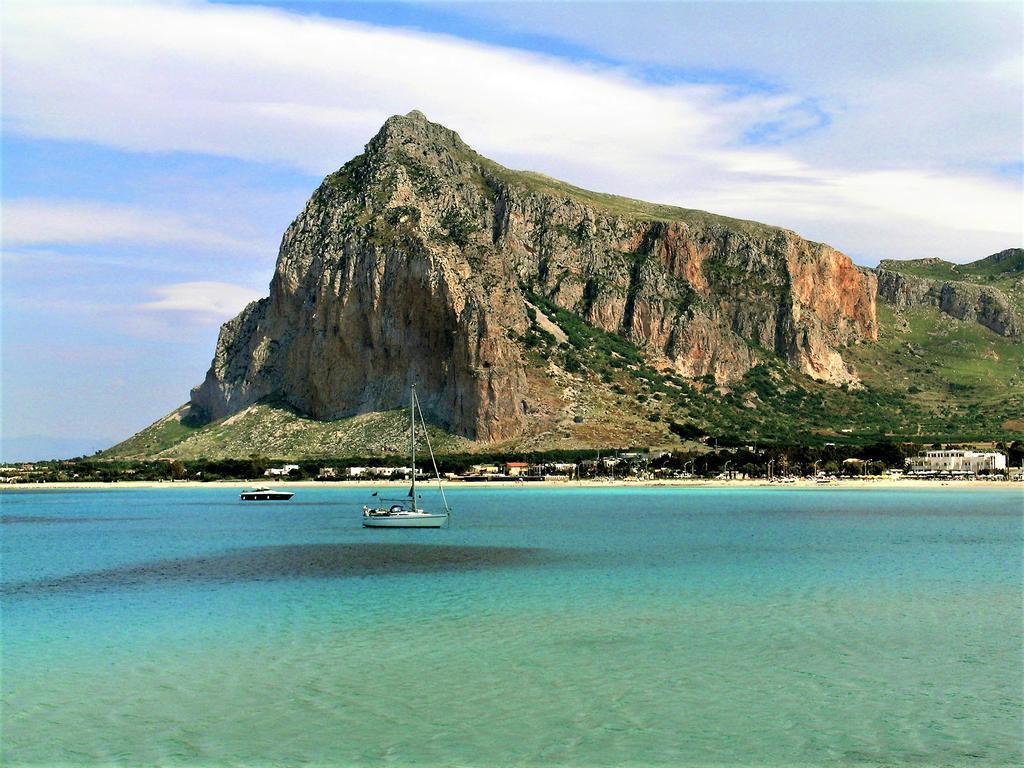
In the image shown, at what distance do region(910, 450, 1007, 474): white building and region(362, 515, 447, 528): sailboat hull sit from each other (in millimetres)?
98113

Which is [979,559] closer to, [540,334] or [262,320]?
[540,334]

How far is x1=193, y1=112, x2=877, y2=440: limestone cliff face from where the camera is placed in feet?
497

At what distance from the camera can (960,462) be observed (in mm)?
147625

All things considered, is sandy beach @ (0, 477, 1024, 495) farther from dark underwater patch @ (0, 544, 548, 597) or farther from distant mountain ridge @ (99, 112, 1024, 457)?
dark underwater patch @ (0, 544, 548, 597)

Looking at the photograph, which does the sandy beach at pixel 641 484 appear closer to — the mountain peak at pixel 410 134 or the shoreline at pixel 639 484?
the shoreline at pixel 639 484

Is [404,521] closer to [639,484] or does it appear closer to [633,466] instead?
Answer: [639,484]

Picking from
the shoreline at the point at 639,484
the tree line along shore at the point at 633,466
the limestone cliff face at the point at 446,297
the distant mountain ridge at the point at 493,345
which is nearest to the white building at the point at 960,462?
the tree line along shore at the point at 633,466

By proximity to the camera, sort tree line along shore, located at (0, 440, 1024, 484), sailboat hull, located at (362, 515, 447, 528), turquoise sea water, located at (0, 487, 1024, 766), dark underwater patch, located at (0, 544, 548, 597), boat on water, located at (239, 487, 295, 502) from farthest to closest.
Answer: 1. tree line along shore, located at (0, 440, 1024, 484)
2. boat on water, located at (239, 487, 295, 502)
3. sailboat hull, located at (362, 515, 447, 528)
4. dark underwater patch, located at (0, 544, 548, 597)
5. turquoise sea water, located at (0, 487, 1024, 766)

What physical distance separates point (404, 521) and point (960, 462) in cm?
10316

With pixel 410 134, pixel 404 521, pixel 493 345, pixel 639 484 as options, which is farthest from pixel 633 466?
pixel 404 521

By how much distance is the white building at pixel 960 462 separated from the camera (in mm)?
145500

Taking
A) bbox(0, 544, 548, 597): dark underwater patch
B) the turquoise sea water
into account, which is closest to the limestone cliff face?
bbox(0, 544, 548, 597): dark underwater patch

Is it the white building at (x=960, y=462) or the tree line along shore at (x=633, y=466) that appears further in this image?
the white building at (x=960, y=462)

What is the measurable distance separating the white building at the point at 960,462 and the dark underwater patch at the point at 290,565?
357 ft
